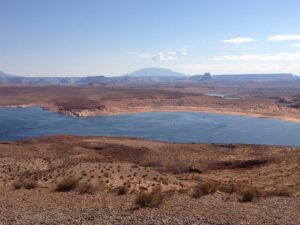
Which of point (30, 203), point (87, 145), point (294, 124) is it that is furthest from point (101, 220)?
point (294, 124)

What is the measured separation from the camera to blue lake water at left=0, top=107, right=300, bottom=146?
64.9 meters

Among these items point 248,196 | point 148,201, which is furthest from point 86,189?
point 248,196

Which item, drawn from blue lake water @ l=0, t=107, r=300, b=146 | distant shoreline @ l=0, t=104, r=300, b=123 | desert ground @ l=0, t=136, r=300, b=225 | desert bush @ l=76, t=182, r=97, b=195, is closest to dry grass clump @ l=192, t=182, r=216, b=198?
desert ground @ l=0, t=136, r=300, b=225

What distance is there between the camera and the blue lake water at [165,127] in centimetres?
6494

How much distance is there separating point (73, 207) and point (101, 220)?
7.19 ft

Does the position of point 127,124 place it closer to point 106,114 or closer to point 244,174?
point 106,114

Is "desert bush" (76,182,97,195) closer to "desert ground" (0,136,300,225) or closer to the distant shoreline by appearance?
"desert ground" (0,136,300,225)

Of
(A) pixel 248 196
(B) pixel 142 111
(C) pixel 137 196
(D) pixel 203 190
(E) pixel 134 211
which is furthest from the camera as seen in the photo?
(B) pixel 142 111

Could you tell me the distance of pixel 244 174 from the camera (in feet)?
106

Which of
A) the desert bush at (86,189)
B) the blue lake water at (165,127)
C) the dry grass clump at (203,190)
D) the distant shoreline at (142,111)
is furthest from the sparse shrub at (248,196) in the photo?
the distant shoreline at (142,111)

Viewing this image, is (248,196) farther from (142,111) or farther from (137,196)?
(142,111)

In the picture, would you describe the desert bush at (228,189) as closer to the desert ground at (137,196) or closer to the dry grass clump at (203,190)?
the desert ground at (137,196)

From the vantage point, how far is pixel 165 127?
76.3 meters

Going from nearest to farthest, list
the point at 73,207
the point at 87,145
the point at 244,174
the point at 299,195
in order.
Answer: the point at 73,207, the point at 299,195, the point at 244,174, the point at 87,145
